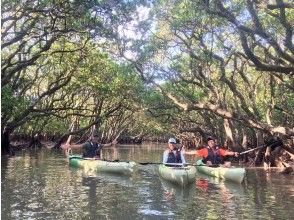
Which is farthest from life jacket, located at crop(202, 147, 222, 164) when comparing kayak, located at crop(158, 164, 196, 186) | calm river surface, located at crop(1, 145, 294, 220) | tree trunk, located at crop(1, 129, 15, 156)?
tree trunk, located at crop(1, 129, 15, 156)

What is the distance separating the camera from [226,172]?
53.6ft

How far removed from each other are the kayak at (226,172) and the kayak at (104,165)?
2864 millimetres

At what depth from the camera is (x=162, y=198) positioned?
1227cm

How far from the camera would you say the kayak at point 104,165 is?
59.0ft

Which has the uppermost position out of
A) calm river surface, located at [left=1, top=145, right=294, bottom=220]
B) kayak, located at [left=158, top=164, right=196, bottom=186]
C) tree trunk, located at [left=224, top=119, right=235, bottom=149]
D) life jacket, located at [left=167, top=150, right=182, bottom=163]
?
tree trunk, located at [left=224, top=119, right=235, bottom=149]

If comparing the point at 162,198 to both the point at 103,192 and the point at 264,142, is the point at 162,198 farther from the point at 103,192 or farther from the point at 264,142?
the point at 264,142

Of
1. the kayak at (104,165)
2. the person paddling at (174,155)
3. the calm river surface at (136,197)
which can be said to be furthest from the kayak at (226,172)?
the kayak at (104,165)

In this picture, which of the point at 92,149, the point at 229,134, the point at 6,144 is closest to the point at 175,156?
the point at 92,149

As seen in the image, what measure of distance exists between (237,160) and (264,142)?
5159 mm

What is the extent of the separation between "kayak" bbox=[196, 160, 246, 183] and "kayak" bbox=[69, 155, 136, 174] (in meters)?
2.86

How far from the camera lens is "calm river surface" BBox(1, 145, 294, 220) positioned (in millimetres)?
9868

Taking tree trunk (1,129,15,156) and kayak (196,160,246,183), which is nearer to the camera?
kayak (196,160,246,183)

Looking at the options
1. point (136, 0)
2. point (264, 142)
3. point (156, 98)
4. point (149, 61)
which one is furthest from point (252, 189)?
point (156, 98)

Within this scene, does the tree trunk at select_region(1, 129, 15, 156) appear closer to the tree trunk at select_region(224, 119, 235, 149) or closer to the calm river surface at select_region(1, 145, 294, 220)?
the calm river surface at select_region(1, 145, 294, 220)
